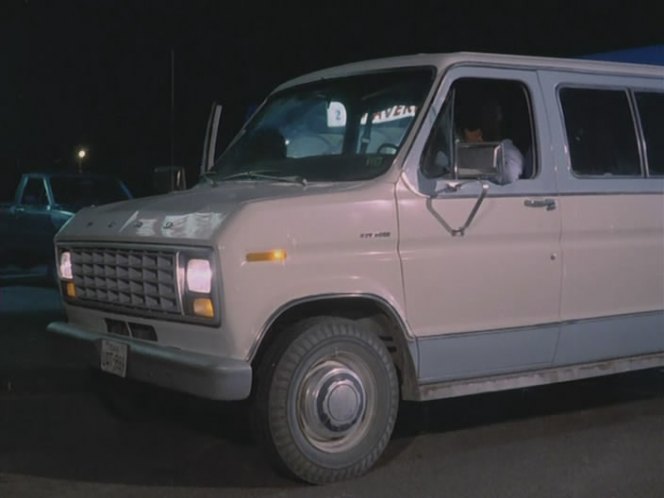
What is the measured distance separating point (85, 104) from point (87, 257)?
99.0 ft

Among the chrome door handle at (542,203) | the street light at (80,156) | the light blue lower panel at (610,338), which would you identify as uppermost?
the chrome door handle at (542,203)

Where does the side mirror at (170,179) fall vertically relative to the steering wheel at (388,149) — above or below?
below

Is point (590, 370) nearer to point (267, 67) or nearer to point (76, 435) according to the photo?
point (76, 435)

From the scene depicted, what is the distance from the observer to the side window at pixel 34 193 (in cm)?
1436

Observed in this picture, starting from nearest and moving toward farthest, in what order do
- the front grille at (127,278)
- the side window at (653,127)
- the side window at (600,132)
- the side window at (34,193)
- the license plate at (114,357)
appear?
the front grille at (127,278), the license plate at (114,357), the side window at (600,132), the side window at (653,127), the side window at (34,193)

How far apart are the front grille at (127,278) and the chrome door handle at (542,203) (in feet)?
6.94

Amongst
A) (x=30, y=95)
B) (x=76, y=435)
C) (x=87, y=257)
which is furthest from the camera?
(x=30, y=95)

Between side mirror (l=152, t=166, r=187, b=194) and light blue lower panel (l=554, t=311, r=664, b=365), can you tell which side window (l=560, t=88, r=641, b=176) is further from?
side mirror (l=152, t=166, r=187, b=194)

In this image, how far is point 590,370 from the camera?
6.24m

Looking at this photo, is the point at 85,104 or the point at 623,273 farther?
the point at 85,104

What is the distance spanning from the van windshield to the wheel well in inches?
28.2

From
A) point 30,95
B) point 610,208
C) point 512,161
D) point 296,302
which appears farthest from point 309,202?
point 30,95

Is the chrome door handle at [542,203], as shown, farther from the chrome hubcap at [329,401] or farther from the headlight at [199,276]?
the headlight at [199,276]

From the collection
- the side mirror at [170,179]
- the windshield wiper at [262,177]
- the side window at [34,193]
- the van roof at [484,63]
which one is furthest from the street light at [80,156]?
the windshield wiper at [262,177]
